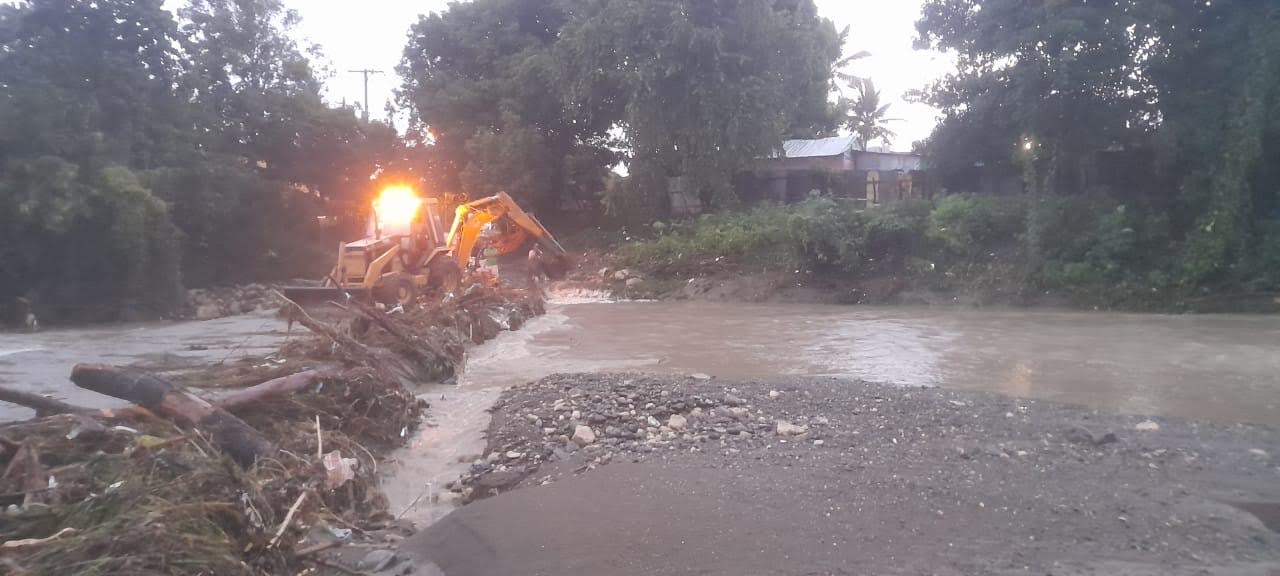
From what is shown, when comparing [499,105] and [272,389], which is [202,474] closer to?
[272,389]

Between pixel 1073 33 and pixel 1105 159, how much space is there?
505cm

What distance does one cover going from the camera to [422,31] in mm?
33062

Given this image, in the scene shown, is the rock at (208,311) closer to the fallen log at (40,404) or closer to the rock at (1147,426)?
the fallen log at (40,404)

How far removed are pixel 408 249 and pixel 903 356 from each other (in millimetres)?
10014

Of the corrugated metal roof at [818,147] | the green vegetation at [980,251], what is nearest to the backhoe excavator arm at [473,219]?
the green vegetation at [980,251]

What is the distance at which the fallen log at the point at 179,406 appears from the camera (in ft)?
21.2

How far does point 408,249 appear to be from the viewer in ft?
61.0

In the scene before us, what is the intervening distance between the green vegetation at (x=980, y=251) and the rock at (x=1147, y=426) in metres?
12.4

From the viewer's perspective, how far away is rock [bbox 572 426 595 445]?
7934 millimetres

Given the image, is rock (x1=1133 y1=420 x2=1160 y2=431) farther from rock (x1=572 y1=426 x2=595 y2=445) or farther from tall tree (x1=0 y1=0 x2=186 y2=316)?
tall tree (x1=0 y1=0 x2=186 y2=316)

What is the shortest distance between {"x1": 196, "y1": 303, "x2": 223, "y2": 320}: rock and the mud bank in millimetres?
15786

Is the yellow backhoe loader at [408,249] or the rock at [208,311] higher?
the yellow backhoe loader at [408,249]

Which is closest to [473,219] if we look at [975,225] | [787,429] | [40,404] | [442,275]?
[442,275]

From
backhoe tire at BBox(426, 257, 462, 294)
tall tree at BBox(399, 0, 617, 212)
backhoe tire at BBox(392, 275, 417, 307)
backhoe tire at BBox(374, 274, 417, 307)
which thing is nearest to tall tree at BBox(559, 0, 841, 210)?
tall tree at BBox(399, 0, 617, 212)
